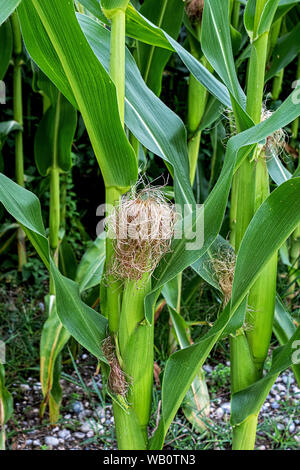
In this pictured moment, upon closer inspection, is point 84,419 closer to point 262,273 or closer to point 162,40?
point 262,273

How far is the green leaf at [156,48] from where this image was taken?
2.99ft

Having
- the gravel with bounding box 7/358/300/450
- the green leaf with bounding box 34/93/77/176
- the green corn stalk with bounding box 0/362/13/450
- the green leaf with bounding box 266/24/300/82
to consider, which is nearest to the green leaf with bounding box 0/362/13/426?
the green corn stalk with bounding box 0/362/13/450

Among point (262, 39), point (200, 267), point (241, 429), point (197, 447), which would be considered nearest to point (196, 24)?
point (262, 39)

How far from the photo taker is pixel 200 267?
0.69m

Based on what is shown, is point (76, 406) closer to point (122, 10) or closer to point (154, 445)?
Answer: point (154, 445)

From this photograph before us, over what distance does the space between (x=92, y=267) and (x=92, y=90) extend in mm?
618

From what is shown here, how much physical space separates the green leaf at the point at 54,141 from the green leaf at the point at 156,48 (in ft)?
0.76

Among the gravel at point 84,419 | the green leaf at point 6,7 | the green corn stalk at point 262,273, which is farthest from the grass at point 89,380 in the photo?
the green leaf at point 6,7

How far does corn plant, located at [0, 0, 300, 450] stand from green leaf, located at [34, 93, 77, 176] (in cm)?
43

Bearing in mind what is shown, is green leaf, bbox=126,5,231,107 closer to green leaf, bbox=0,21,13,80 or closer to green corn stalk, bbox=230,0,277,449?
green corn stalk, bbox=230,0,277,449

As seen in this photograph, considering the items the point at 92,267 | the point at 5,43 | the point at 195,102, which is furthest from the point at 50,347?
the point at 5,43

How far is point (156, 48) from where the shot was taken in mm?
905

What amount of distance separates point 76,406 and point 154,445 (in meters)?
0.63

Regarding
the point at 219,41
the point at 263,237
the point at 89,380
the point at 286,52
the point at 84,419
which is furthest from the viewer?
the point at 89,380
